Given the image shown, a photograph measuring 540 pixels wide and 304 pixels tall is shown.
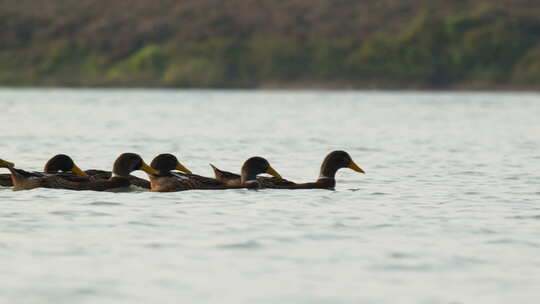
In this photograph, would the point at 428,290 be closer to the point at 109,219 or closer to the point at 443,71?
the point at 109,219

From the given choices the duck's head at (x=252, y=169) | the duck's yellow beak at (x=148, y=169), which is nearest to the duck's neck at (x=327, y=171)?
the duck's head at (x=252, y=169)

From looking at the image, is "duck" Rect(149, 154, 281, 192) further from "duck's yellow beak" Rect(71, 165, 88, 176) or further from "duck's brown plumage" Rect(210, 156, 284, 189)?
"duck's yellow beak" Rect(71, 165, 88, 176)

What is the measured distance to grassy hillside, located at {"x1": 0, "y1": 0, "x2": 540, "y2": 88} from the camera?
158 m

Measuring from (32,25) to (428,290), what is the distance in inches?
7293

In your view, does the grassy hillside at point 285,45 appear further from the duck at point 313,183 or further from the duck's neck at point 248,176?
the duck's neck at point 248,176

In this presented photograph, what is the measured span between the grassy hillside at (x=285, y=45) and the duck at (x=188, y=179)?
129m

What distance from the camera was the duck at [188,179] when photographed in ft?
65.0

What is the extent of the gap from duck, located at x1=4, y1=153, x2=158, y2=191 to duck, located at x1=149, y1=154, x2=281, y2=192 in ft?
1.36

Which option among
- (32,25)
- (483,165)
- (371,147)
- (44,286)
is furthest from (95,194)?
(32,25)

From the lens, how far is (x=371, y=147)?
3559 centimetres

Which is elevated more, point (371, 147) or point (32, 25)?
point (32, 25)

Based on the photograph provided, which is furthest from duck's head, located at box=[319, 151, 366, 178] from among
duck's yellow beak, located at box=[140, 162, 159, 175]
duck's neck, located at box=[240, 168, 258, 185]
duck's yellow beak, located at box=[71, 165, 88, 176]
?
duck's yellow beak, located at box=[71, 165, 88, 176]

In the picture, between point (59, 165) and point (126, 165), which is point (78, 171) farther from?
point (126, 165)

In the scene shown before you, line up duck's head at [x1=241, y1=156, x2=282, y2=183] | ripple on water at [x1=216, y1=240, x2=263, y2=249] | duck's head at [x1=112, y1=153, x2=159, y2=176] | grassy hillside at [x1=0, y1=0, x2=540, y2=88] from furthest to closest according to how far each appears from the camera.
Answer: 1. grassy hillside at [x1=0, y1=0, x2=540, y2=88]
2. duck's head at [x1=241, y1=156, x2=282, y2=183]
3. duck's head at [x1=112, y1=153, x2=159, y2=176]
4. ripple on water at [x1=216, y1=240, x2=263, y2=249]
